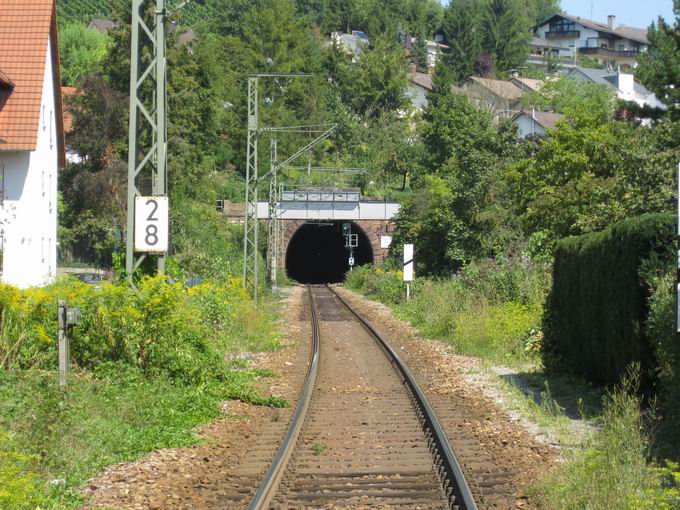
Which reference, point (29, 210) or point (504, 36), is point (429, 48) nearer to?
point (504, 36)

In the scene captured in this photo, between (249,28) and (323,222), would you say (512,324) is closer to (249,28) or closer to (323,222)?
(323,222)

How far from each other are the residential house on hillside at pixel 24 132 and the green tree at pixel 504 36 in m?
108

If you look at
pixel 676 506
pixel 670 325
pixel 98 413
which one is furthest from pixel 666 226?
pixel 98 413

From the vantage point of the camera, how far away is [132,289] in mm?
15594

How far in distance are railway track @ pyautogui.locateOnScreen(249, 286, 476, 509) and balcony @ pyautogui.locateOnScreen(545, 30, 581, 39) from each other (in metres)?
149

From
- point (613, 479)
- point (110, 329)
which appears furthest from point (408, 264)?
point (613, 479)

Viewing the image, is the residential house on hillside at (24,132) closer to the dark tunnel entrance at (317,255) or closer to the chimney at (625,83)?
the dark tunnel entrance at (317,255)

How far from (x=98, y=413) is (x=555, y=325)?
810cm

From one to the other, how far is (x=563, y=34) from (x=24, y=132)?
140 m

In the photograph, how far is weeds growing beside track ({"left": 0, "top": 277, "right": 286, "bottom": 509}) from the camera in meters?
10.5

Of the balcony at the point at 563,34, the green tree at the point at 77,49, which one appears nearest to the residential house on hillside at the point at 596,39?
the balcony at the point at 563,34

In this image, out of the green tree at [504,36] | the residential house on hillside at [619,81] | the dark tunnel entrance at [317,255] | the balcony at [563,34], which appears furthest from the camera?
the balcony at [563,34]

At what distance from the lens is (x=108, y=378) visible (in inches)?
568

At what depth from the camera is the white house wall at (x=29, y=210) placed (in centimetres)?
3331
